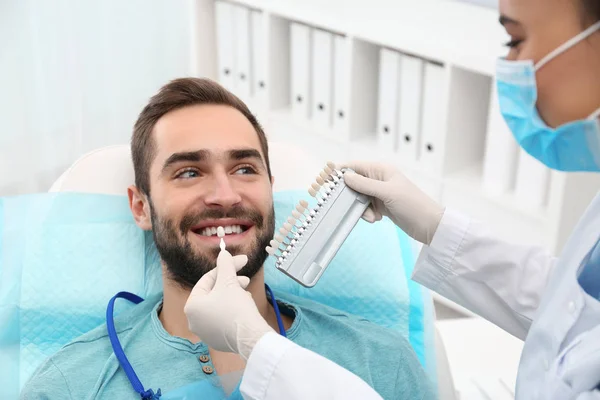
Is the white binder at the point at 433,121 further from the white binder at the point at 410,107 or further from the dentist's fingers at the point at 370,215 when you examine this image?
the dentist's fingers at the point at 370,215

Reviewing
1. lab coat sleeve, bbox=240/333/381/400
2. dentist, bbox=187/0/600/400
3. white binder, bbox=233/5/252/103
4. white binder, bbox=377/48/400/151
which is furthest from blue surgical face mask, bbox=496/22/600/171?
white binder, bbox=233/5/252/103

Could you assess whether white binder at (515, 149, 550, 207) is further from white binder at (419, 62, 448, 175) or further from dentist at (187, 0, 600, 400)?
dentist at (187, 0, 600, 400)

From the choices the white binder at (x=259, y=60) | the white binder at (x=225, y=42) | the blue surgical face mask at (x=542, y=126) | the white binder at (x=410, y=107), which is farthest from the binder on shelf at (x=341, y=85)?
the blue surgical face mask at (x=542, y=126)

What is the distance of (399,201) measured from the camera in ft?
4.69

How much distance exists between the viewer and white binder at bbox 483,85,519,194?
2258mm

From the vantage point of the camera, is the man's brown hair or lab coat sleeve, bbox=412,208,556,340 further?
the man's brown hair

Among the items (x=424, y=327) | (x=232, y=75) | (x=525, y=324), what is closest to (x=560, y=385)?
(x=525, y=324)

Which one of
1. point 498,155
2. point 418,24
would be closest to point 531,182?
point 498,155

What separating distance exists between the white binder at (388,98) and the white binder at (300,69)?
1.00ft

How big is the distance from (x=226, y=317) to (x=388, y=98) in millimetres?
1538

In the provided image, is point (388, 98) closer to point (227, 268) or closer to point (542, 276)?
point (542, 276)

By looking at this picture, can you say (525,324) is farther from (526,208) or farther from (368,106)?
(368,106)

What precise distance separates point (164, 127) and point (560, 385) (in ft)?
3.06

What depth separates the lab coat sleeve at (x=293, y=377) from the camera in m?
1.08
